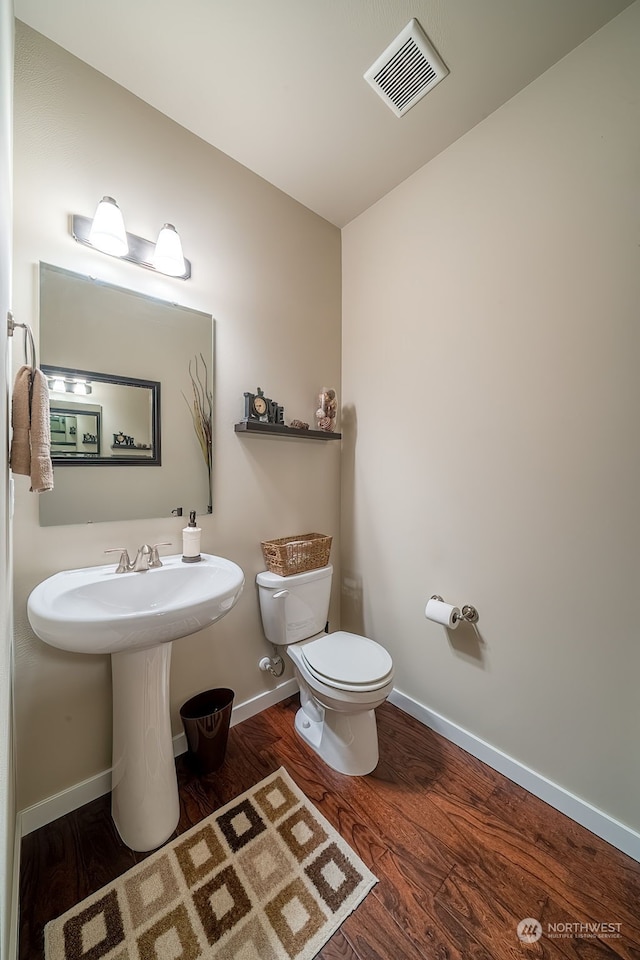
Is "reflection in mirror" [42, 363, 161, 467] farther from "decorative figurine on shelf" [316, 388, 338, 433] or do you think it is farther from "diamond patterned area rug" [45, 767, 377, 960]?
"diamond patterned area rug" [45, 767, 377, 960]

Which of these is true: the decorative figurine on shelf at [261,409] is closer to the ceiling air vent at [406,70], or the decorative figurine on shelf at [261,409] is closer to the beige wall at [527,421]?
the beige wall at [527,421]

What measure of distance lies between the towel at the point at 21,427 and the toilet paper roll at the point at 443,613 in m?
1.52

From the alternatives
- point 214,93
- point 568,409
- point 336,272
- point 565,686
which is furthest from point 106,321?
point 565,686

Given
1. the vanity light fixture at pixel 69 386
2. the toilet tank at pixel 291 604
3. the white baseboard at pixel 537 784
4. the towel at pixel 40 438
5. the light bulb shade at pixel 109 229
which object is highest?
the light bulb shade at pixel 109 229

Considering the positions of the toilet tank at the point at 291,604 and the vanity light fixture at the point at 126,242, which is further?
the toilet tank at the point at 291,604

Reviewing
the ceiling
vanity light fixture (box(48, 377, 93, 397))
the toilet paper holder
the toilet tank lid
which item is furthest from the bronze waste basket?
the ceiling

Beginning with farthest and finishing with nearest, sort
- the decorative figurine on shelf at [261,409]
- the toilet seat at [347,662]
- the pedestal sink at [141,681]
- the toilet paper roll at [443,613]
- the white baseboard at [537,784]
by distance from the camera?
1. the decorative figurine on shelf at [261,409]
2. the toilet paper roll at [443,613]
3. the toilet seat at [347,662]
4. the white baseboard at [537,784]
5. the pedestal sink at [141,681]

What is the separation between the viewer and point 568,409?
1.24 meters

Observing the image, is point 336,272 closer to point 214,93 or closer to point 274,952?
point 214,93

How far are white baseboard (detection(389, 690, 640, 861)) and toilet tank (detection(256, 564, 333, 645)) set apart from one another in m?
0.64

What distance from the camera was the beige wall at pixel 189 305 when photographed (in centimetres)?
114
